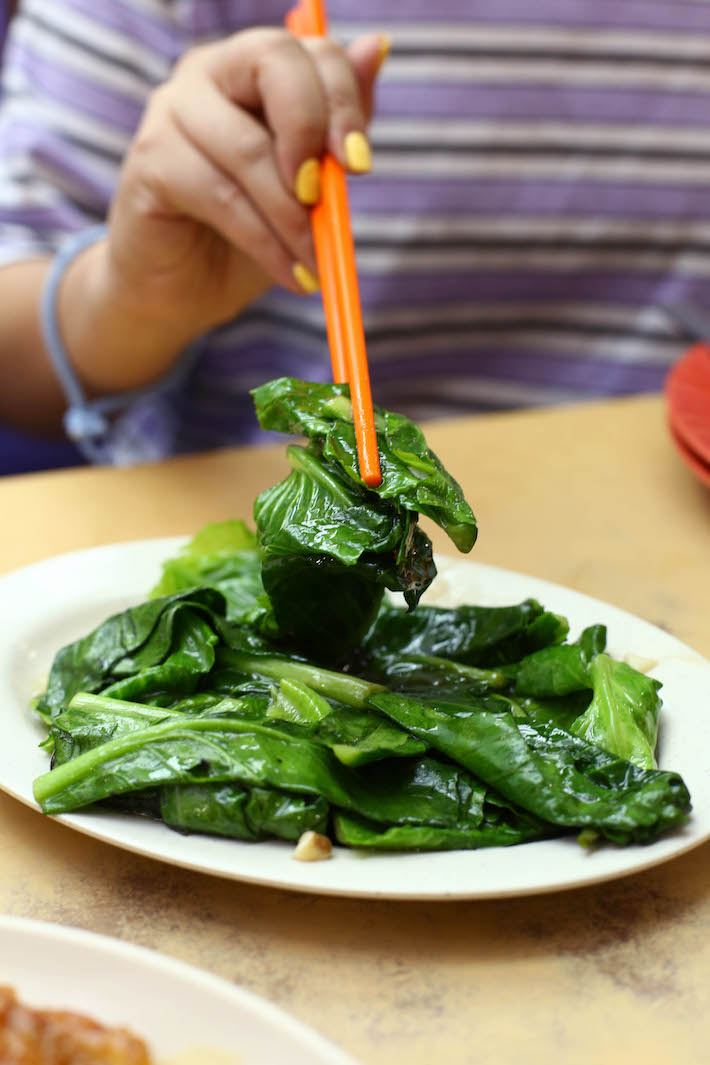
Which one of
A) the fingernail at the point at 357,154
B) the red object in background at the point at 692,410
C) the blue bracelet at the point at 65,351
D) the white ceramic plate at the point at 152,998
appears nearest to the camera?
the white ceramic plate at the point at 152,998

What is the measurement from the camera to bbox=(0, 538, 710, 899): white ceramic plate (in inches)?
31.3

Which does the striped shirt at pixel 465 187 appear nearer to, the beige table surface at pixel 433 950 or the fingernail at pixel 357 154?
the fingernail at pixel 357 154

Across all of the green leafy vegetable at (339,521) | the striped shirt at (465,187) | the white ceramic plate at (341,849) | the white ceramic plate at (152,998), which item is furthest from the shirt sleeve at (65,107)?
the white ceramic plate at (152,998)

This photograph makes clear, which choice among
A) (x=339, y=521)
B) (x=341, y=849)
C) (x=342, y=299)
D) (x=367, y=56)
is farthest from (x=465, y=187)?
(x=341, y=849)

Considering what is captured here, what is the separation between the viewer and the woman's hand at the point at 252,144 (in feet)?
4.75

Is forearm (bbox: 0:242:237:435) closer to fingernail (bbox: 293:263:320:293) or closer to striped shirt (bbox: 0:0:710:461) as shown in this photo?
striped shirt (bbox: 0:0:710:461)

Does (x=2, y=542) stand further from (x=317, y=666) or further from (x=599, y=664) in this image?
(x=599, y=664)

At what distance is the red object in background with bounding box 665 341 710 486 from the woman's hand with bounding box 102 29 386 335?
2.14 feet

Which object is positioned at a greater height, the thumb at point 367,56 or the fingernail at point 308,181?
the thumb at point 367,56

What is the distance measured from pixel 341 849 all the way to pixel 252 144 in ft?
3.30

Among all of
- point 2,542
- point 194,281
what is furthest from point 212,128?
point 2,542

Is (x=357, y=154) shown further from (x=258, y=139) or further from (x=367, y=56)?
(x=367, y=56)

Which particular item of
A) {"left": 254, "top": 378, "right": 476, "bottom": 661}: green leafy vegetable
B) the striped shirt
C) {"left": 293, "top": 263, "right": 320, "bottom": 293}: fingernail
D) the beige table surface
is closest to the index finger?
{"left": 293, "top": 263, "right": 320, "bottom": 293}: fingernail

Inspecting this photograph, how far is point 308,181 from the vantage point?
1.44 meters
